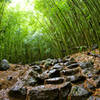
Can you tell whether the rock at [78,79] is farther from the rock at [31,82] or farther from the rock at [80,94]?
the rock at [31,82]

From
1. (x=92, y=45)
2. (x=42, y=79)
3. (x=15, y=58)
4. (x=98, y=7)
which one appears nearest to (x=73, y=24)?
(x=92, y=45)

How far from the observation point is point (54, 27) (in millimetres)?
5305

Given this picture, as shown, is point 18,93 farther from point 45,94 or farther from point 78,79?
point 78,79

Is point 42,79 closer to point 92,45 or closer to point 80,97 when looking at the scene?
point 80,97

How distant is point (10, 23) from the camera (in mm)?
5523

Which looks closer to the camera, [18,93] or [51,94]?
[51,94]

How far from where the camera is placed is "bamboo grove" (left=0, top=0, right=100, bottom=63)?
334 cm

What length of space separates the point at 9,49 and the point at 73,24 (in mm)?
5028

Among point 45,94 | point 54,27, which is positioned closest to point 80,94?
point 45,94

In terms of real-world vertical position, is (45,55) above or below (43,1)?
below

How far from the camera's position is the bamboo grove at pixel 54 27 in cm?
334

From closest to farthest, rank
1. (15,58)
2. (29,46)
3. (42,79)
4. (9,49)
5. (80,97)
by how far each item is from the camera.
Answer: (80,97)
(42,79)
(9,49)
(15,58)
(29,46)

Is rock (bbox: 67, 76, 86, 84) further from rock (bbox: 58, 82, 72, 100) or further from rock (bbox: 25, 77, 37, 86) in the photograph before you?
rock (bbox: 25, 77, 37, 86)

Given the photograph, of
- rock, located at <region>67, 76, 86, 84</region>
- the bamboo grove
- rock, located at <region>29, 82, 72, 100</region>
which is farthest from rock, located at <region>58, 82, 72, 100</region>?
the bamboo grove
